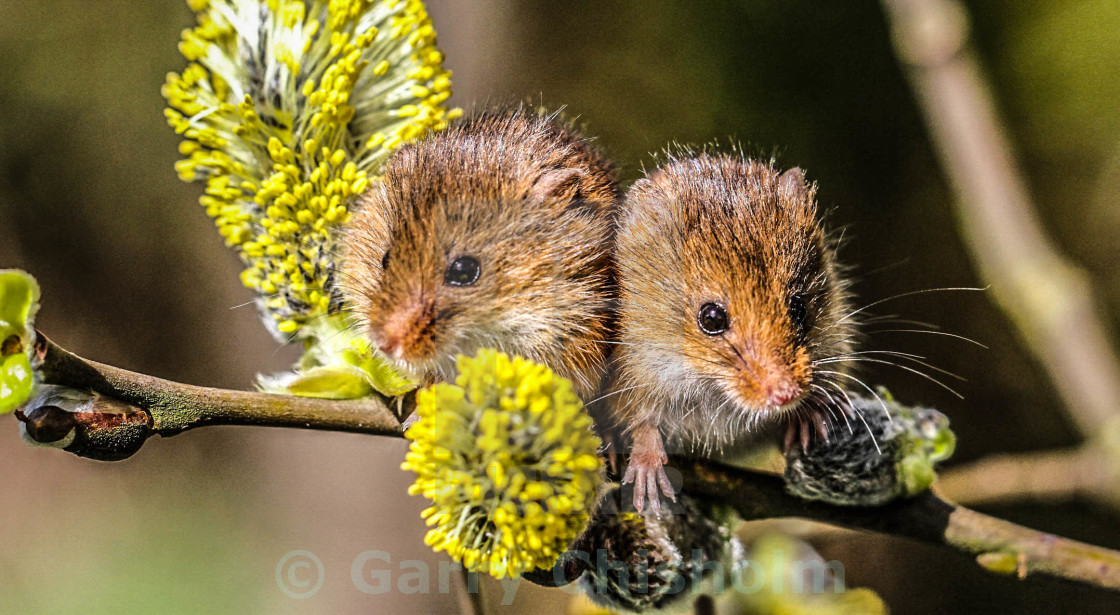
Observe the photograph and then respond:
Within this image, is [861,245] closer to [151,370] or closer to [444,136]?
[444,136]

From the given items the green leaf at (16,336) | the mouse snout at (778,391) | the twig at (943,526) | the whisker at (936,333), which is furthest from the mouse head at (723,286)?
the green leaf at (16,336)

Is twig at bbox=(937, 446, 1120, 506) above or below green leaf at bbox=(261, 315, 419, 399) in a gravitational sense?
above

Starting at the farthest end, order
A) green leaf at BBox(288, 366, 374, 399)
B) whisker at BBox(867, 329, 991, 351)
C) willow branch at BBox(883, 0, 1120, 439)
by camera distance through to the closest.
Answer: willow branch at BBox(883, 0, 1120, 439), whisker at BBox(867, 329, 991, 351), green leaf at BBox(288, 366, 374, 399)

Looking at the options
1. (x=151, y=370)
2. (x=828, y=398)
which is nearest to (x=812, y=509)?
(x=828, y=398)

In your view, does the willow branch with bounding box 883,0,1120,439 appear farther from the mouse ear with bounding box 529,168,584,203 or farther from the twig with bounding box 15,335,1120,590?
the mouse ear with bounding box 529,168,584,203

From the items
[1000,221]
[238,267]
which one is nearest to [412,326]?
[238,267]

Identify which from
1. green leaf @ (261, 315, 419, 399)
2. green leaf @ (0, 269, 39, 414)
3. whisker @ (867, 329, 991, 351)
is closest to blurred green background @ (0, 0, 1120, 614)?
whisker @ (867, 329, 991, 351)
